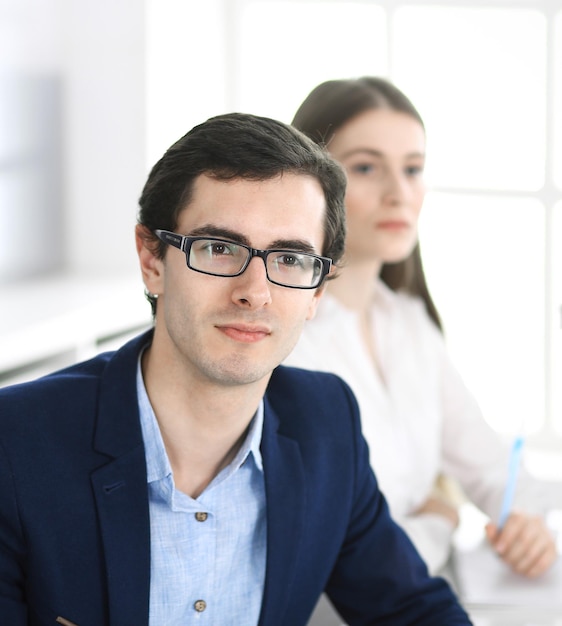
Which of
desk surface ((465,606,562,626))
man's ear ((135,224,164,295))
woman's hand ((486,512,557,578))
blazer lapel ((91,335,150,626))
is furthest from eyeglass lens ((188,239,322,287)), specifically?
woman's hand ((486,512,557,578))

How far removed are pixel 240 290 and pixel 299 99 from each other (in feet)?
9.67

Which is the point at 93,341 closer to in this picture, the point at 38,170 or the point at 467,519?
the point at 38,170

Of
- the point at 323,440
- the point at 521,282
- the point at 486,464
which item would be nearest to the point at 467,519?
→ the point at 486,464

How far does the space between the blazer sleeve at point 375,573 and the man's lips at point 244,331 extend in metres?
0.31

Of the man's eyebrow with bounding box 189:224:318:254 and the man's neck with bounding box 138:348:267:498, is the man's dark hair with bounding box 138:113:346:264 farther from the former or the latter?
the man's neck with bounding box 138:348:267:498

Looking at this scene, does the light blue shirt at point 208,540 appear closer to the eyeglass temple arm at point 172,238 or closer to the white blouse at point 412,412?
the eyeglass temple arm at point 172,238

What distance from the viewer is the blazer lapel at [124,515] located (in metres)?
1.11

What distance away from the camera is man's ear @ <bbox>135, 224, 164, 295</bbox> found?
1.22 meters

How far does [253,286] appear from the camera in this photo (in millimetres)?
1097

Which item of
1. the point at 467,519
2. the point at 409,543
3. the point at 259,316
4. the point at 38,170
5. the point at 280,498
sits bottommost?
the point at 467,519

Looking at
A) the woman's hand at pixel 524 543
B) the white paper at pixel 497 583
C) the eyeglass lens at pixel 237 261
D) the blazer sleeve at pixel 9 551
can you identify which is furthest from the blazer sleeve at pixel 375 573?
the blazer sleeve at pixel 9 551

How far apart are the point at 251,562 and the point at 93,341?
4.13 feet

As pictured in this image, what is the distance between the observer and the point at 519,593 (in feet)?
4.82

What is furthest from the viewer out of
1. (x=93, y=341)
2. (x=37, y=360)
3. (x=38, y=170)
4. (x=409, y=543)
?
(x=38, y=170)
